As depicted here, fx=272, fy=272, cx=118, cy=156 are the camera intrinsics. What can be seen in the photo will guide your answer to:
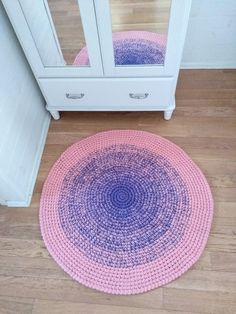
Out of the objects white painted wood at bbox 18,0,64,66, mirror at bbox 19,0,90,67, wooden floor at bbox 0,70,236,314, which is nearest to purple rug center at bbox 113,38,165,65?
mirror at bbox 19,0,90,67

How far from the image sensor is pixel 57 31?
1.12 meters

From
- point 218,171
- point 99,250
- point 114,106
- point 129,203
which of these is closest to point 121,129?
point 114,106

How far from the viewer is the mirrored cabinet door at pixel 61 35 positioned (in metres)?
0.99

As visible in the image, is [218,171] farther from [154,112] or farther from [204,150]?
[154,112]

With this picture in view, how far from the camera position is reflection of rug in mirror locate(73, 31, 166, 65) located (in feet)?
3.68

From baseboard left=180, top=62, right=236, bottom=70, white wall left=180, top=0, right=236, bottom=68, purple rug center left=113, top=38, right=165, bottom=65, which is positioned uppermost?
purple rug center left=113, top=38, right=165, bottom=65

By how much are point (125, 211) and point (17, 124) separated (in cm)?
60

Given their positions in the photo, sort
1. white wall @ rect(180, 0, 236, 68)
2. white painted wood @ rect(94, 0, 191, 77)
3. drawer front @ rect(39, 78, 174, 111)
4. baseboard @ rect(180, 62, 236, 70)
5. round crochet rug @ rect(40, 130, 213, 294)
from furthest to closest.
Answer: baseboard @ rect(180, 62, 236, 70) → white wall @ rect(180, 0, 236, 68) → drawer front @ rect(39, 78, 174, 111) → round crochet rug @ rect(40, 130, 213, 294) → white painted wood @ rect(94, 0, 191, 77)

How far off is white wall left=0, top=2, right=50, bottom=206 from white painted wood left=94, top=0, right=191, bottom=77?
0.38 meters

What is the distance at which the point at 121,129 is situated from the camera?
4.71 feet

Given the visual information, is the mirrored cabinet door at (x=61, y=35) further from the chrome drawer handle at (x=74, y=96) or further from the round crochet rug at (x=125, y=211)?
the round crochet rug at (x=125, y=211)

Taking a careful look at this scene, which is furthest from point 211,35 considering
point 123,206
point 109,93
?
point 123,206

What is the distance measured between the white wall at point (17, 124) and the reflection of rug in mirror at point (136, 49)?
0.26 meters

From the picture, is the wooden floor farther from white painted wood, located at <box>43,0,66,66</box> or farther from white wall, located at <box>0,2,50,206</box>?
white painted wood, located at <box>43,0,66,66</box>
